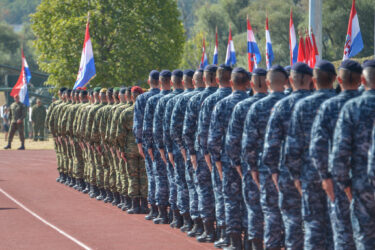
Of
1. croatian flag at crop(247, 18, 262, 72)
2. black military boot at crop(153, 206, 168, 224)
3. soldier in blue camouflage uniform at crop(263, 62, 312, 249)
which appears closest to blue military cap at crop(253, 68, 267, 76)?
soldier in blue camouflage uniform at crop(263, 62, 312, 249)

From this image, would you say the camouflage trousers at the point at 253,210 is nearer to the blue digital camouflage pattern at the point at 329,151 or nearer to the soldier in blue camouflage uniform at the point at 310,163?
the soldier in blue camouflage uniform at the point at 310,163

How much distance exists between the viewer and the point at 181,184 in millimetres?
9977

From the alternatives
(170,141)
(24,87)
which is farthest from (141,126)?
(24,87)

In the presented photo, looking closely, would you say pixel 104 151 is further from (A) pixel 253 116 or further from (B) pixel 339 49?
(B) pixel 339 49

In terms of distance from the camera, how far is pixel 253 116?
7316mm

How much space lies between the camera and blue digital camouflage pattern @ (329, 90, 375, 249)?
564 centimetres

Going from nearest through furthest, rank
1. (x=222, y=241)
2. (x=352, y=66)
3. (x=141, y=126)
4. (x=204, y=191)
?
(x=352, y=66) → (x=222, y=241) → (x=204, y=191) → (x=141, y=126)

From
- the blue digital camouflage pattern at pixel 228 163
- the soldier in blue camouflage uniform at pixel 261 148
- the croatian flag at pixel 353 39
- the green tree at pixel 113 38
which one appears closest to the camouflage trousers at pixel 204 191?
the blue digital camouflage pattern at pixel 228 163

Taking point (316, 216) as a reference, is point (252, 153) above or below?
above

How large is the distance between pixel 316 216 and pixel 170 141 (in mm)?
3901

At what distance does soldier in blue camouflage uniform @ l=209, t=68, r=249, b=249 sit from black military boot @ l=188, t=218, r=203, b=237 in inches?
49.5

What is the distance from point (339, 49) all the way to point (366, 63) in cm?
4227

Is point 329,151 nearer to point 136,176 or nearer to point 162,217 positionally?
point 162,217

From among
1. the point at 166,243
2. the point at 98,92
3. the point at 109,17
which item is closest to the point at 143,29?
the point at 109,17
